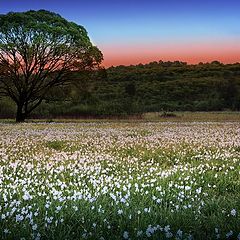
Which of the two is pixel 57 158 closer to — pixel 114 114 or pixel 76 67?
pixel 76 67

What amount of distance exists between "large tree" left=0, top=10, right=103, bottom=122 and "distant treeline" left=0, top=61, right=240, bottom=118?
141 cm

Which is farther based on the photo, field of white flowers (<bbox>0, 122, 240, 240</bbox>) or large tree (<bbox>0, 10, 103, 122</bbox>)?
large tree (<bbox>0, 10, 103, 122</bbox>)

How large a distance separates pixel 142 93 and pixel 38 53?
6270cm

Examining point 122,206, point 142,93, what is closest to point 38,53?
point 122,206

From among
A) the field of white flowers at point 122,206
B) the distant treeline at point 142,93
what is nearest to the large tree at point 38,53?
the distant treeline at point 142,93

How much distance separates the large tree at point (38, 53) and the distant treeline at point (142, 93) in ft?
4.64

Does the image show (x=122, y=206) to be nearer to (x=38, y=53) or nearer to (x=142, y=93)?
(x=38, y=53)

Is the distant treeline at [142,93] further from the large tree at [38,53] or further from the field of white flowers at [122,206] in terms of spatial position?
the field of white flowers at [122,206]

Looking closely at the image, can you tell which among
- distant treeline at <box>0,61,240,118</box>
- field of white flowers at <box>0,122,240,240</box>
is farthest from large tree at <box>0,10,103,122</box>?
field of white flowers at <box>0,122,240,240</box>

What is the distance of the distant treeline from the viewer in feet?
163

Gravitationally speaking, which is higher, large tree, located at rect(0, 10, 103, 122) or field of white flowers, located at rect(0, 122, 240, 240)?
large tree, located at rect(0, 10, 103, 122)

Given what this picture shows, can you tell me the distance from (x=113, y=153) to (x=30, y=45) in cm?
3439

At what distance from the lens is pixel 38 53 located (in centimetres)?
4722

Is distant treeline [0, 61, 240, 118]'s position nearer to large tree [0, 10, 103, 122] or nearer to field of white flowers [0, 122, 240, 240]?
large tree [0, 10, 103, 122]
